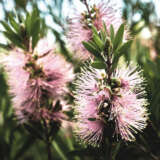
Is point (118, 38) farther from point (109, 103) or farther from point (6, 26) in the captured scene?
point (6, 26)

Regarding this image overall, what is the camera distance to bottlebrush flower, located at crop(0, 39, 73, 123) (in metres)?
1.83

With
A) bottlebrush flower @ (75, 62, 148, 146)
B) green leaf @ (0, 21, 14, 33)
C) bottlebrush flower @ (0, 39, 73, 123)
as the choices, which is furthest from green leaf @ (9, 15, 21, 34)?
bottlebrush flower @ (75, 62, 148, 146)

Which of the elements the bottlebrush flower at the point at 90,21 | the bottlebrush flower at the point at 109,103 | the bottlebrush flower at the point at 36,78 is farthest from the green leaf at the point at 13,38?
the bottlebrush flower at the point at 109,103

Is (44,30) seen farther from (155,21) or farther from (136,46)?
(155,21)

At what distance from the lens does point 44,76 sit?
1.85 metres

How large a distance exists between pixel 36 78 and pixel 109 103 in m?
0.67

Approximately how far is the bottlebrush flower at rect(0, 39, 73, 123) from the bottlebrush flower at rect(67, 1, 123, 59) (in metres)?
0.20

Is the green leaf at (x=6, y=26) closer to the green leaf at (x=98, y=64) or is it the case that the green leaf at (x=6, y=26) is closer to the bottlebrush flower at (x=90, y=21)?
the bottlebrush flower at (x=90, y=21)

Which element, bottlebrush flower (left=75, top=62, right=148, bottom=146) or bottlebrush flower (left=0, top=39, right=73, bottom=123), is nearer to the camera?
bottlebrush flower (left=75, top=62, right=148, bottom=146)

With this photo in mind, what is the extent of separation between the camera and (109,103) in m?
1.29

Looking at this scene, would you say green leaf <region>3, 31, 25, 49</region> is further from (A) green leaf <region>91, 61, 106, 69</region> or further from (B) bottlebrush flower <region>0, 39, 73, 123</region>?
(A) green leaf <region>91, 61, 106, 69</region>

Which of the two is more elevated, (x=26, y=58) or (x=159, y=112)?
(x=26, y=58)

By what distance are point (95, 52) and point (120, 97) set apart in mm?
227

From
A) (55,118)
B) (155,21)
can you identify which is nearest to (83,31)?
(55,118)
